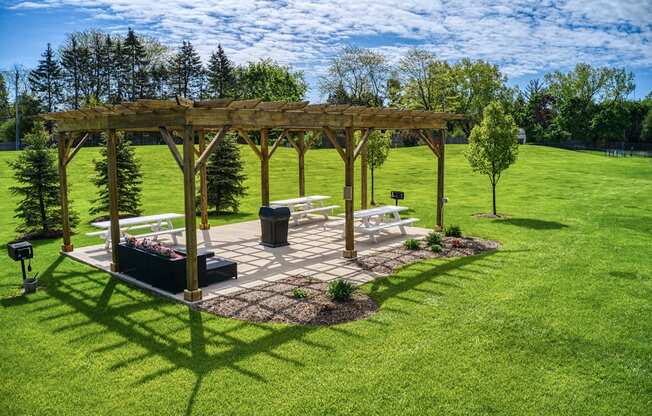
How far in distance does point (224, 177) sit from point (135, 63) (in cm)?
4332

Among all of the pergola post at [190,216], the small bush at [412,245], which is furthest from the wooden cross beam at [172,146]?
the small bush at [412,245]

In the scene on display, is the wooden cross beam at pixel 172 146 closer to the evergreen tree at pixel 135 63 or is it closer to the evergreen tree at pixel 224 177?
the evergreen tree at pixel 224 177

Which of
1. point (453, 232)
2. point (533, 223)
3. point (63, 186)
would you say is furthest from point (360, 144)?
point (533, 223)

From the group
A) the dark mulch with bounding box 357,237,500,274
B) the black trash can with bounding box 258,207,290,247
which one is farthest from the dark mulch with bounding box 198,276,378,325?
the black trash can with bounding box 258,207,290,247

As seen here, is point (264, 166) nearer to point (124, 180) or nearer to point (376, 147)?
point (124, 180)

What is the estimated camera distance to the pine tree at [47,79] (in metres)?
53.0

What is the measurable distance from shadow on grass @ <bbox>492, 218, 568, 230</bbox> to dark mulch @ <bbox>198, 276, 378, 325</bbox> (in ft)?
29.2

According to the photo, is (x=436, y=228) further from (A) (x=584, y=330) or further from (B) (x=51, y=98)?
(B) (x=51, y=98)

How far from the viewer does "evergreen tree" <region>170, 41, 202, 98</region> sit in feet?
189

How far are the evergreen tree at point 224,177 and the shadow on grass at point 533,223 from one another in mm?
9571

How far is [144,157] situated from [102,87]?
2638 cm

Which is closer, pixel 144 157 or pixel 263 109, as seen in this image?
pixel 263 109

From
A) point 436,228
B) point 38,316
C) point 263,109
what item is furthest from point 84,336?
point 436,228

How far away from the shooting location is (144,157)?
3466 cm
